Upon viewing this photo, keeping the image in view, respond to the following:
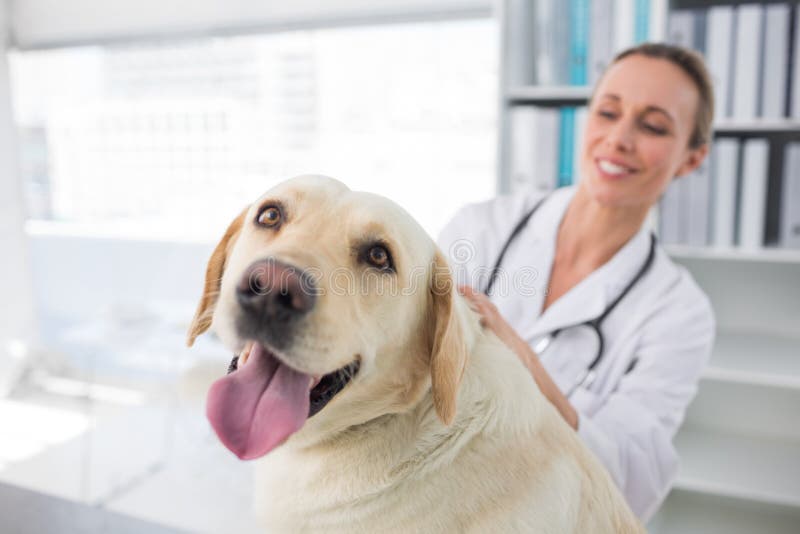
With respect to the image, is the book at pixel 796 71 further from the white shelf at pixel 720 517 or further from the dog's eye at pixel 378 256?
the dog's eye at pixel 378 256

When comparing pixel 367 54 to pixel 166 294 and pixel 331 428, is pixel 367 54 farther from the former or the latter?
pixel 331 428

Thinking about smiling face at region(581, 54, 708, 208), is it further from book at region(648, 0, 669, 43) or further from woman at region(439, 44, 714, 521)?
book at region(648, 0, 669, 43)

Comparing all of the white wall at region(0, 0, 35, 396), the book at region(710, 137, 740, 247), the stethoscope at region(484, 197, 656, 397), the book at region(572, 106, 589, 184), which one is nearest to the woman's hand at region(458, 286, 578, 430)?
the stethoscope at region(484, 197, 656, 397)

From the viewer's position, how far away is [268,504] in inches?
30.0

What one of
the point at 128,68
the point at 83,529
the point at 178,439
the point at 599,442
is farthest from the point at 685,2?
the point at 128,68

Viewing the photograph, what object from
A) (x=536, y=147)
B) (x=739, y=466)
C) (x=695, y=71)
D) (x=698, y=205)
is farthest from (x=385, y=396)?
(x=739, y=466)

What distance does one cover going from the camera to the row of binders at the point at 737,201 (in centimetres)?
199

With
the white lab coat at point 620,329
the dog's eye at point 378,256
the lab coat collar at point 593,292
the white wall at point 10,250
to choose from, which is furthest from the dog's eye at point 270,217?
the white wall at point 10,250

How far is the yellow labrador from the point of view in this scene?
61cm

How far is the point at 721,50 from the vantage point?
195 cm

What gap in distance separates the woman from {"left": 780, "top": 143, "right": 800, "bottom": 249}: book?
2.35ft

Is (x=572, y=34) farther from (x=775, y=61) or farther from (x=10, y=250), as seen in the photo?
(x=10, y=250)

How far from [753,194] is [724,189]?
0.09 metres

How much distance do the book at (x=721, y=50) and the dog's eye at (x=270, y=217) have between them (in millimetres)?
1702
